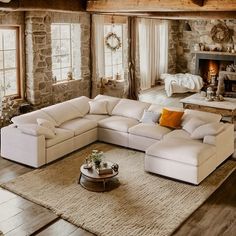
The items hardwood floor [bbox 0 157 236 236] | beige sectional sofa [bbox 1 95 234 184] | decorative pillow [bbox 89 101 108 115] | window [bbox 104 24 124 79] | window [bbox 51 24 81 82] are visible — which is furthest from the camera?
window [bbox 104 24 124 79]

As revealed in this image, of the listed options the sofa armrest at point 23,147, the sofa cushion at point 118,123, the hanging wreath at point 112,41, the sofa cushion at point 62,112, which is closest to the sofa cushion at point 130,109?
the sofa cushion at point 118,123

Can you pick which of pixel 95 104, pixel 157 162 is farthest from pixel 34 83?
pixel 157 162

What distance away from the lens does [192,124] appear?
23.0 feet

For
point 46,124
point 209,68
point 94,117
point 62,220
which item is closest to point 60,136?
point 46,124

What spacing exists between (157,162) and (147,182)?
36 centimetres

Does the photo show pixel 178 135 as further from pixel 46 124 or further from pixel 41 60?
pixel 41 60

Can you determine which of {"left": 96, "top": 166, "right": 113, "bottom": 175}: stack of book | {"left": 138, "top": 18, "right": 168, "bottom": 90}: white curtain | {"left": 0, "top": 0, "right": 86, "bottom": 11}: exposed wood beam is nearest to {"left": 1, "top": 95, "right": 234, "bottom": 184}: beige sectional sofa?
{"left": 96, "top": 166, "right": 113, "bottom": 175}: stack of book

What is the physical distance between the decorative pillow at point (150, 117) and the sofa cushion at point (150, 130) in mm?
160

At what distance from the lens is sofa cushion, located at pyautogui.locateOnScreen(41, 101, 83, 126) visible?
746 cm

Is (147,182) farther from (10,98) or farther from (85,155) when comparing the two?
(10,98)

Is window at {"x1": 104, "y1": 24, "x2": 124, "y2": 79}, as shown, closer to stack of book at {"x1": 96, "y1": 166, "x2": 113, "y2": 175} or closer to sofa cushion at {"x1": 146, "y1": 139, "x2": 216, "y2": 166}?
sofa cushion at {"x1": 146, "y1": 139, "x2": 216, "y2": 166}

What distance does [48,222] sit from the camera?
491cm

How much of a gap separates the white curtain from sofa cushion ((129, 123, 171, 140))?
5831 mm

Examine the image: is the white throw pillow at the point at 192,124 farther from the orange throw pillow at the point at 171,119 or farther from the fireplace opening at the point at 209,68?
the fireplace opening at the point at 209,68
